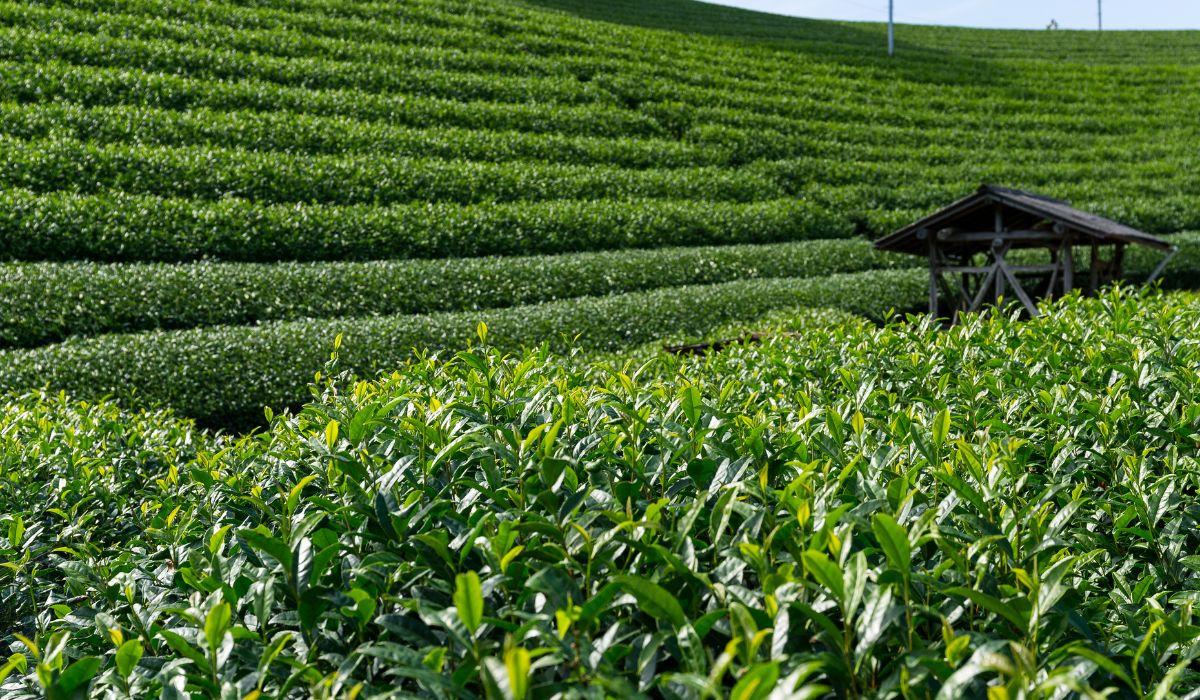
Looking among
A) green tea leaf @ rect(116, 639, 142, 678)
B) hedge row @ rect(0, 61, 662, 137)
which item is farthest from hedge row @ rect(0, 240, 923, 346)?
green tea leaf @ rect(116, 639, 142, 678)

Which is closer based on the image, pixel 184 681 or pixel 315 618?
pixel 184 681

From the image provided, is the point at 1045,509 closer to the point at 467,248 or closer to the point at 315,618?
the point at 315,618

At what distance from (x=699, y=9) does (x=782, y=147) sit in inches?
997

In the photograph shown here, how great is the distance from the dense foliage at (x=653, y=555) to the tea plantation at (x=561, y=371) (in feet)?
0.05

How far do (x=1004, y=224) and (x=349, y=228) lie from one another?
44.2ft

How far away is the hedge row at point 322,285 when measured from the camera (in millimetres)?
14000

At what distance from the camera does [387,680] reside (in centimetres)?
173

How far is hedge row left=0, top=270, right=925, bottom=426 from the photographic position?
1220 cm

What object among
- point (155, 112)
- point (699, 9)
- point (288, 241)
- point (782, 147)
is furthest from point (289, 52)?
point (699, 9)

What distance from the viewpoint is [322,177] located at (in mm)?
20594

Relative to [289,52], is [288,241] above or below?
below

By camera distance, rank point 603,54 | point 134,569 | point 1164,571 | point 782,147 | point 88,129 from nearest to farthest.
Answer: point 1164,571
point 134,569
point 88,129
point 782,147
point 603,54

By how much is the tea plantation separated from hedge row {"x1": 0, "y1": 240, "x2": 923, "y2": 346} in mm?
81

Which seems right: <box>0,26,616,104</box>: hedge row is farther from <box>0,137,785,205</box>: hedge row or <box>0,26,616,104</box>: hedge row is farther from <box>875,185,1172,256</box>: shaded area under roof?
<box>875,185,1172,256</box>: shaded area under roof
